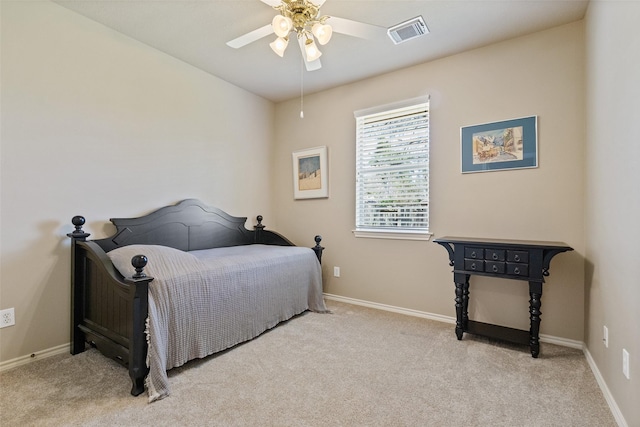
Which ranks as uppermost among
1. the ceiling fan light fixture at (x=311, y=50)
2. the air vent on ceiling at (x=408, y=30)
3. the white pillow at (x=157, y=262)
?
the air vent on ceiling at (x=408, y=30)

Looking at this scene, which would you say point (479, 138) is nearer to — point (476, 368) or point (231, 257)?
point (476, 368)

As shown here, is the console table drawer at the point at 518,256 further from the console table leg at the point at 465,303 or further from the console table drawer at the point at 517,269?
the console table leg at the point at 465,303

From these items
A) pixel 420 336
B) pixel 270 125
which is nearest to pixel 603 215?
pixel 420 336

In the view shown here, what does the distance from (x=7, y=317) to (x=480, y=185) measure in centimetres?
375

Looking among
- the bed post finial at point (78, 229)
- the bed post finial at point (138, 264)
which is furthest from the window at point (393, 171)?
the bed post finial at point (78, 229)

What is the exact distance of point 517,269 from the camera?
2221mm

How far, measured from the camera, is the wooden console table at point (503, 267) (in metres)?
2.15

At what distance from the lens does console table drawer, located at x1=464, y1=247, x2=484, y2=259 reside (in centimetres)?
236

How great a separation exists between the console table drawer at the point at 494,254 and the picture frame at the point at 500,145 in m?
0.78

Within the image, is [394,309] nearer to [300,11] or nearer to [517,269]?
[517,269]

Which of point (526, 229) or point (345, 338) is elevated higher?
point (526, 229)

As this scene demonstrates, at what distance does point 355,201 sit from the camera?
349 cm

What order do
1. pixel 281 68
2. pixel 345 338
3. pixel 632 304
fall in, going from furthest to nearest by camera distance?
pixel 281 68 < pixel 345 338 < pixel 632 304

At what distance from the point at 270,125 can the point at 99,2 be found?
2.18 metres
